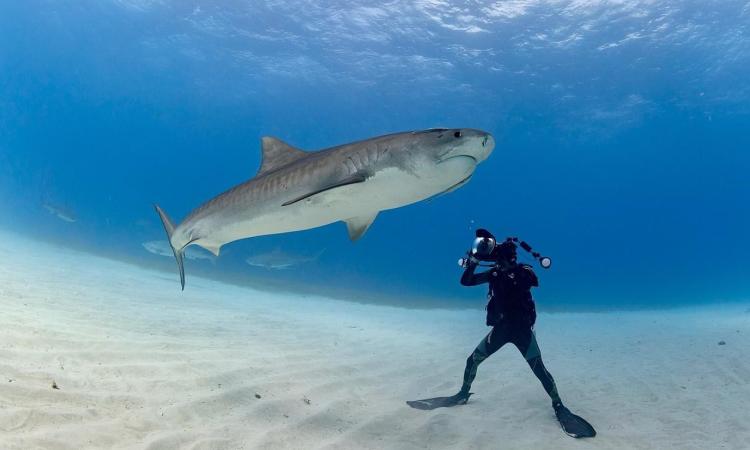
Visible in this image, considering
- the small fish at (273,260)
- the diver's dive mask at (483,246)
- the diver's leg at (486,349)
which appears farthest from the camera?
the small fish at (273,260)

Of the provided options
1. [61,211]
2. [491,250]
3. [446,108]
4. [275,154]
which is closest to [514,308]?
[491,250]

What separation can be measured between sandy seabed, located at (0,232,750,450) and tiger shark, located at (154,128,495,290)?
1.68 metres

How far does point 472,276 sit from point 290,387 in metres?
2.48

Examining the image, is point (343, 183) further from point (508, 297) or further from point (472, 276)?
point (508, 297)

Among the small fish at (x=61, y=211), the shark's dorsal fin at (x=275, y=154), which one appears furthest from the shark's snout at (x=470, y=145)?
the small fish at (x=61, y=211)

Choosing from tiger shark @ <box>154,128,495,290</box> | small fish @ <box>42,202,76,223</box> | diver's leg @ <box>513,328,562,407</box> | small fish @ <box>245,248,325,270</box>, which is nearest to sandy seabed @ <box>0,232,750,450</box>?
diver's leg @ <box>513,328,562,407</box>

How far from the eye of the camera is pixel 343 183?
3.30m

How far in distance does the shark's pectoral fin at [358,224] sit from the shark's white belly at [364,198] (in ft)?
0.40

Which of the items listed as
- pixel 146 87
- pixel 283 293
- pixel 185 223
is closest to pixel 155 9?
pixel 283 293

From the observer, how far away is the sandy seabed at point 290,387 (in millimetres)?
3389

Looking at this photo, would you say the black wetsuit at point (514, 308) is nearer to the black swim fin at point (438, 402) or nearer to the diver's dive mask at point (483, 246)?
the diver's dive mask at point (483, 246)

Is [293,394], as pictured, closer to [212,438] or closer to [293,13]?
[212,438]

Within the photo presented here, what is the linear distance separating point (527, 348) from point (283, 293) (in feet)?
53.0

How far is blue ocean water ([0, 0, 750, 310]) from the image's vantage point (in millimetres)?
24688
